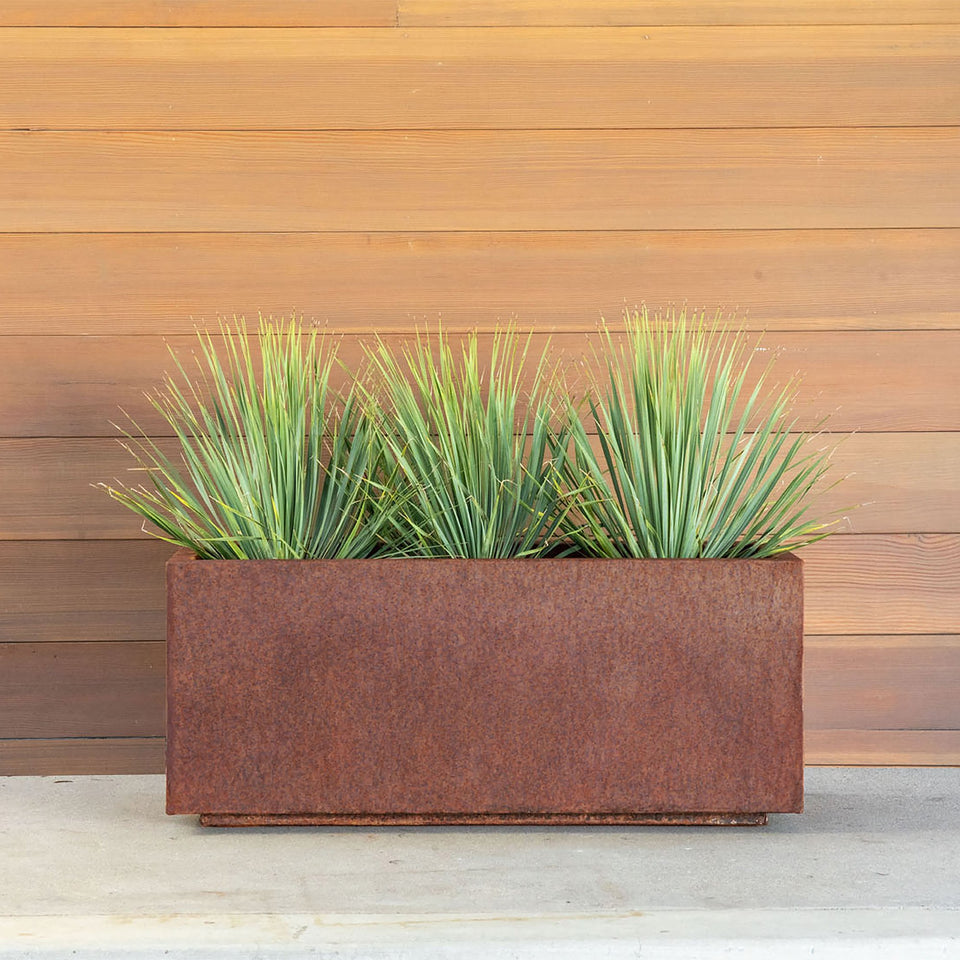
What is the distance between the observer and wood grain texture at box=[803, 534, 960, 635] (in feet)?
5.49

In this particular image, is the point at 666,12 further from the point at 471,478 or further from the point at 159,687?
the point at 159,687

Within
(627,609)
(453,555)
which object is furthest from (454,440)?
(627,609)

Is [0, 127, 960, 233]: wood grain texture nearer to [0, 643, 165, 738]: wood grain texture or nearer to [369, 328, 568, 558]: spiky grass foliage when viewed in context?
[369, 328, 568, 558]: spiky grass foliage

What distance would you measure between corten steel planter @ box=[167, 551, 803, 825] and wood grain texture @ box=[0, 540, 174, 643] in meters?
0.38

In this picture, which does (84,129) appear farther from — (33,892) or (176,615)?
(33,892)

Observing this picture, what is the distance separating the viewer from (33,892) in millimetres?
1200

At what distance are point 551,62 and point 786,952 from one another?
122 cm

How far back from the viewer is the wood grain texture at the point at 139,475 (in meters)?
1.65

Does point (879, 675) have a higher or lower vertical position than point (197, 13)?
lower

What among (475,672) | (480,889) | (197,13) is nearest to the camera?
(480,889)

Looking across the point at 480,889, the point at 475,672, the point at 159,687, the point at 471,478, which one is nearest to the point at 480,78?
the point at 471,478

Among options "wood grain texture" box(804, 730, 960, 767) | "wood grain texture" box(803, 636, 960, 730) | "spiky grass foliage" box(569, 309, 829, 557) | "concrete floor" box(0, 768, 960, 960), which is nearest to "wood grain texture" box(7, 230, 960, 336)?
"spiky grass foliage" box(569, 309, 829, 557)

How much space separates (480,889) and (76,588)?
2.61 feet

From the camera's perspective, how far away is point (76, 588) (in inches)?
65.5
